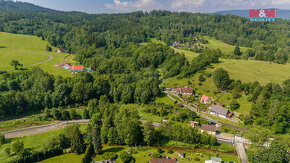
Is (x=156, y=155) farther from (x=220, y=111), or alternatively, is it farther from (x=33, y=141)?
(x=33, y=141)

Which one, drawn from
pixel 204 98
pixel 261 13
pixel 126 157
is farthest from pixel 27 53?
pixel 261 13

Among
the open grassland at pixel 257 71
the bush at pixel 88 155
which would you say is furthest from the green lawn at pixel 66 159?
the open grassland at pixel 257 71

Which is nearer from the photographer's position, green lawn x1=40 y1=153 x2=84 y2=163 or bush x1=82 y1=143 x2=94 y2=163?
bush x1=82 y1=143 x2=94 y2=163

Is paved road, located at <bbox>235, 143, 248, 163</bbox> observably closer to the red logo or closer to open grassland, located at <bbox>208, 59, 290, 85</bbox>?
open grassland, located at <bbox>208, 59, 290, 85</bbox>

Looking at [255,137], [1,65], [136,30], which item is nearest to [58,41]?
[1,65]

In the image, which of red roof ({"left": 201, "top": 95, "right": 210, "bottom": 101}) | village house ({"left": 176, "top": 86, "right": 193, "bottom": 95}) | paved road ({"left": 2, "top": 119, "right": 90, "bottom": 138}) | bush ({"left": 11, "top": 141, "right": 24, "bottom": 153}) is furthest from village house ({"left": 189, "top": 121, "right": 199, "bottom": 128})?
bush ({"left": 11, "top": 141, "right": 24, "bottom": 153})

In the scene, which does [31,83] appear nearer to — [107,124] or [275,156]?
[107,124]

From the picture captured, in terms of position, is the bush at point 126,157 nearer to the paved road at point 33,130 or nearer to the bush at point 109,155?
the bush at point 109,155
